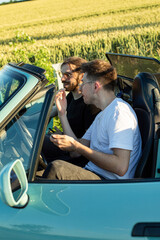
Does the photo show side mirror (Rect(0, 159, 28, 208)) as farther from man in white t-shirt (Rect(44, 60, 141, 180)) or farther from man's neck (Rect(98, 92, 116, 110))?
man's neck (Rect(98, 92, 116, 110))

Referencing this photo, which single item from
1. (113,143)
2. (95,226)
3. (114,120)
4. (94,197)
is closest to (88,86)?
(114,120)

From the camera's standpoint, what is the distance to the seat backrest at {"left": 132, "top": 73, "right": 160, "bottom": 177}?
217cm

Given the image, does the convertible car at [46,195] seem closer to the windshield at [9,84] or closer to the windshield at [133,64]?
the windshield at [9,84]

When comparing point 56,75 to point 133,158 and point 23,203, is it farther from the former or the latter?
point 23,203

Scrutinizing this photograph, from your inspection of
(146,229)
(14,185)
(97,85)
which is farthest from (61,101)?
(146,229)

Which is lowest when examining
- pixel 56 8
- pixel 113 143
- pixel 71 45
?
pixel 56 8

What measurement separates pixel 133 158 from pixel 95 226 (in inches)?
34.3

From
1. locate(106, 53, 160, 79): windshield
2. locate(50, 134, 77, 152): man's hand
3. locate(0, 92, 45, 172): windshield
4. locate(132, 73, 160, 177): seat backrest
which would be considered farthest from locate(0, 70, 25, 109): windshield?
locate(106, 53, 160, 79): windshield

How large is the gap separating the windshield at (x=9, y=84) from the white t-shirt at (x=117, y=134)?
0.65 metres

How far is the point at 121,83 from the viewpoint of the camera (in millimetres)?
3510

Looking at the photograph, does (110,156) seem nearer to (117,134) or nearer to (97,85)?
(117,134)

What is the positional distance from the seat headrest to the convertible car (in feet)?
1.54

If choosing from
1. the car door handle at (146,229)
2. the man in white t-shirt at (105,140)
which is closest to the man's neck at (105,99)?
the man in white t-shirt at (105,140)

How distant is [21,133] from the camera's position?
1.97 meters
